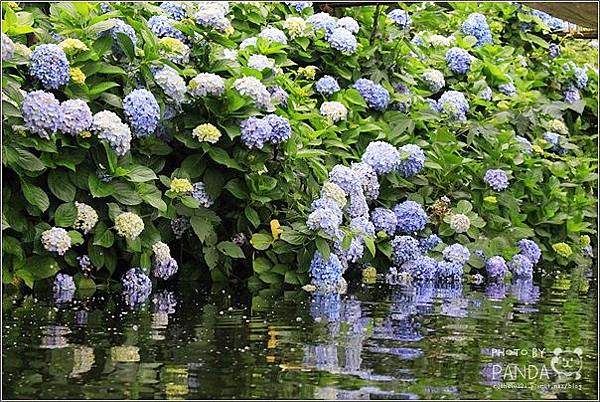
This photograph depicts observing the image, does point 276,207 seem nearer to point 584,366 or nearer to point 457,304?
point 457,304

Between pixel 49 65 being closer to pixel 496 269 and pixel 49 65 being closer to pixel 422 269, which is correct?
pixel 422 269

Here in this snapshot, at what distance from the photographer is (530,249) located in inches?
237

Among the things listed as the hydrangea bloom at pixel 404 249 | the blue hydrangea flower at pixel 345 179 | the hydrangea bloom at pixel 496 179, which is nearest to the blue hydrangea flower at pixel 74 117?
the blue hydrangea flower at pixel 345 179

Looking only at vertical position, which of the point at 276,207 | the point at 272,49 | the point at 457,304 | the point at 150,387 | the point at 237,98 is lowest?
the point at 150,387

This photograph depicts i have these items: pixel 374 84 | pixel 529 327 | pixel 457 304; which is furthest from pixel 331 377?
pixel 374 84

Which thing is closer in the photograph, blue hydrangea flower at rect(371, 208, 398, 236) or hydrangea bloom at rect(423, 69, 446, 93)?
blue hydrangea flower at rect(371, 208, 398, 236)

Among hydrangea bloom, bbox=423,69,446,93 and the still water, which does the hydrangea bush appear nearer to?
hydrangea bloom, bbox=423,69,446,93

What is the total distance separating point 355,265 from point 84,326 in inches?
85.9

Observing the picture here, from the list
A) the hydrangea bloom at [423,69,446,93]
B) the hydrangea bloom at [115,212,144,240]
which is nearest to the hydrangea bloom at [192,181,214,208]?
the hydrangea bloom at [115,212,144,240]

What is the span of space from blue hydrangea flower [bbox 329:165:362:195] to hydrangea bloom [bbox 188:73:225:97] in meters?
0.81

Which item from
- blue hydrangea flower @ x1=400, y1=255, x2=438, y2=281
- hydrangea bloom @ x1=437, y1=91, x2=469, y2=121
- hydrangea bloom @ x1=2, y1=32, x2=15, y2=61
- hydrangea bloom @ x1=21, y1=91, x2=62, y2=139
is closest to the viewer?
hydrangea bloom @ x1=2, y1=32, x2=15, y2=61

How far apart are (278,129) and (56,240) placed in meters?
1.13

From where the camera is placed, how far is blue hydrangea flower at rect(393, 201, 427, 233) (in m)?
5.52

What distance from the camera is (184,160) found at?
467cm
